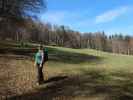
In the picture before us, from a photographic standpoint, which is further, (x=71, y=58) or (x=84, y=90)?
(x=71, y=58)

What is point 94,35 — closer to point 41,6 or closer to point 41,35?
point 41,35

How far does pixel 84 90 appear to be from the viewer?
1220 centimetres

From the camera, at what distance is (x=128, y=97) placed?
10867 millimetres

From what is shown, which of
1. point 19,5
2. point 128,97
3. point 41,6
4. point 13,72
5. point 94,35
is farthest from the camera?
point 94,35

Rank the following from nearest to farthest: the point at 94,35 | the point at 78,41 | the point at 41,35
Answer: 1. the point at 41,35
2. the point at 78,41
3. the point at 94,35

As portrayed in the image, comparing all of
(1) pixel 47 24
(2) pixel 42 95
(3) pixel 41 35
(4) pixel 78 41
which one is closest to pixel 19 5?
(2) pixel 42 95

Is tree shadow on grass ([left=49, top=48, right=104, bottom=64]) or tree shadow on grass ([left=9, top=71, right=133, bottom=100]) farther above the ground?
tree shadow on grass ([left=49, top=48, right=104, bottom=64])

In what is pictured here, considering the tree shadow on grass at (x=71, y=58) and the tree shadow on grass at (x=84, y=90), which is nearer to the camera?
the tree shadow on grass at (x=84, y=90)

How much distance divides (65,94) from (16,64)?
1027 cm

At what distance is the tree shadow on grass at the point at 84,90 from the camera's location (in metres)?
11.2

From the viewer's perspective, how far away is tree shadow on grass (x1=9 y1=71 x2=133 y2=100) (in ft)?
36.9

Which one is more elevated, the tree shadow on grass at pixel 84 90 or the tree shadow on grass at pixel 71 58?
the tree shadow on grass at pixel 71 58

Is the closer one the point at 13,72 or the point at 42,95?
the point at 42,95

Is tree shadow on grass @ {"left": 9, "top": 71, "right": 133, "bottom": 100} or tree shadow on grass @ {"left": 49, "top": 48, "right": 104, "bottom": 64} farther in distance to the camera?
tree shadow on grass @ {"left": 49, "top": 48, "right": 104, "bottom": 64}
